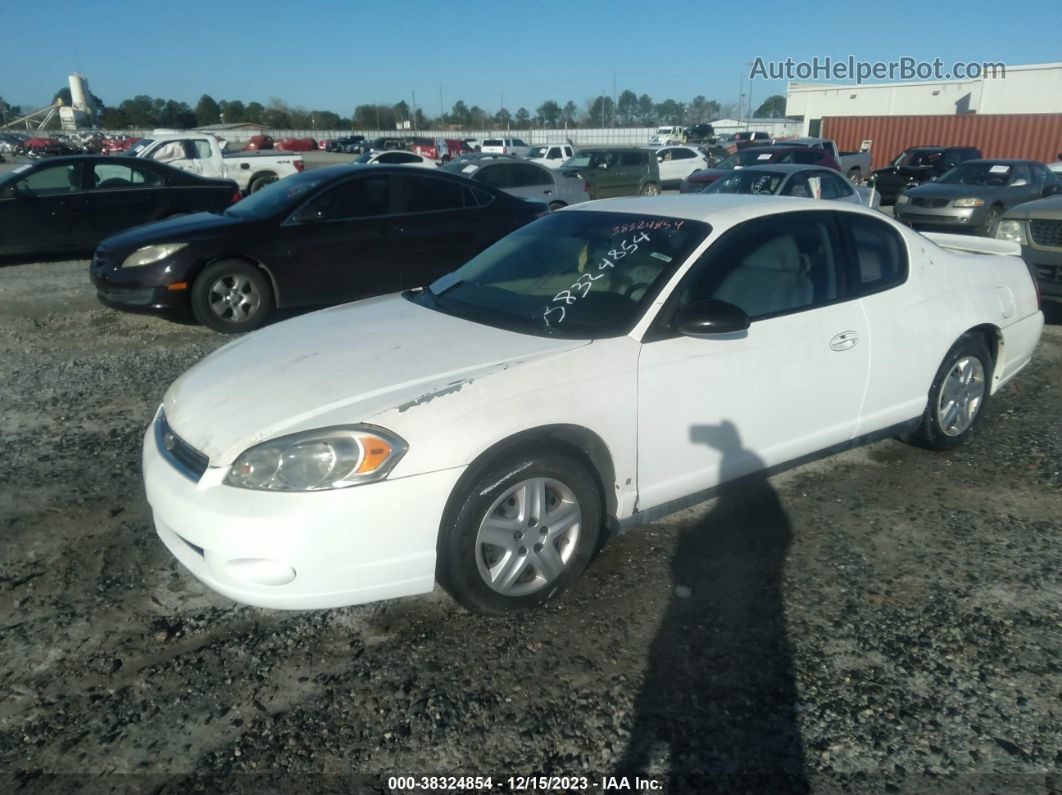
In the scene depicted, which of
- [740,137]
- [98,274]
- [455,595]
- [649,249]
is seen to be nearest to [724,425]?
[649,249]

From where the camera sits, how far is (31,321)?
25.9 feet

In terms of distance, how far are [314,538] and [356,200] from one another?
5555mm

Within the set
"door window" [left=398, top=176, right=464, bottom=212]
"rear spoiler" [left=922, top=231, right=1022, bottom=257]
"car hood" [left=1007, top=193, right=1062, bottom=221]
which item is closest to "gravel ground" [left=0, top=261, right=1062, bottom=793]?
"rear spoiler" [left=922, top=231, right=1022, bottom=257]

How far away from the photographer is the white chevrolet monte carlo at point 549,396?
2.68 m

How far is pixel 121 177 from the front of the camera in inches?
430

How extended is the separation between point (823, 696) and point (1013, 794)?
0.56 metres

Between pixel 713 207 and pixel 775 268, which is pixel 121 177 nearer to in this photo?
pixel 713 207

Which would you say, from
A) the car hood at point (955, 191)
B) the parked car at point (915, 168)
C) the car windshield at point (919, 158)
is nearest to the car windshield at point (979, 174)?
the car hood at point (955, 191)

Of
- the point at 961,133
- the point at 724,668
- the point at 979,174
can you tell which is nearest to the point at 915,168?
the point at 979,174

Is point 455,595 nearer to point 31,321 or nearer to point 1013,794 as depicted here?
point 1013,794

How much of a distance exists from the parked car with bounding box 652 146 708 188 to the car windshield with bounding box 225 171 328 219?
21519 millimetres

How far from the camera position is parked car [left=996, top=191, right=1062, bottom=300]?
305 inches

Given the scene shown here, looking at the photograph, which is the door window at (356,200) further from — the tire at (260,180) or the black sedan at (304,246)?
the tire at (260,180)

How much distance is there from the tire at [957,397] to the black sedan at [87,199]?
9.83m
